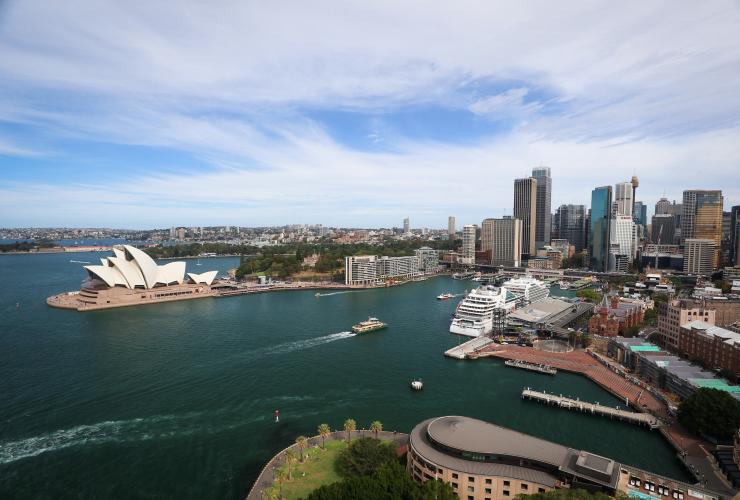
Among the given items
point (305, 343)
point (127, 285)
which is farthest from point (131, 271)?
point (305, 343)

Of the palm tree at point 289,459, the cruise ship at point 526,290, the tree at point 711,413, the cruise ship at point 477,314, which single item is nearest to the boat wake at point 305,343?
the cruise ship at point 477,314

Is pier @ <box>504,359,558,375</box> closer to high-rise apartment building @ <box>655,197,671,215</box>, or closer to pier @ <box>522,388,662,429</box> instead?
pier @ <box>522,388,662,429</box>

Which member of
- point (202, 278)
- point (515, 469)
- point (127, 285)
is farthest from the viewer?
point (202, 278)

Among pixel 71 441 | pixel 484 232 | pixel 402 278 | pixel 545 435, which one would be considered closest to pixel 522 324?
pixel 545 435

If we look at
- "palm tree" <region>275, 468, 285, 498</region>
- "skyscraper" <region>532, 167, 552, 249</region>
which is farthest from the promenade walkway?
"skyscraper" <region>532, 167, 552, 249</region>

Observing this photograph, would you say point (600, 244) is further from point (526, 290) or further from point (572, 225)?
point (526, 290)

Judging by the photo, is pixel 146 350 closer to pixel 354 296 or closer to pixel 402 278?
pixel 354 296
